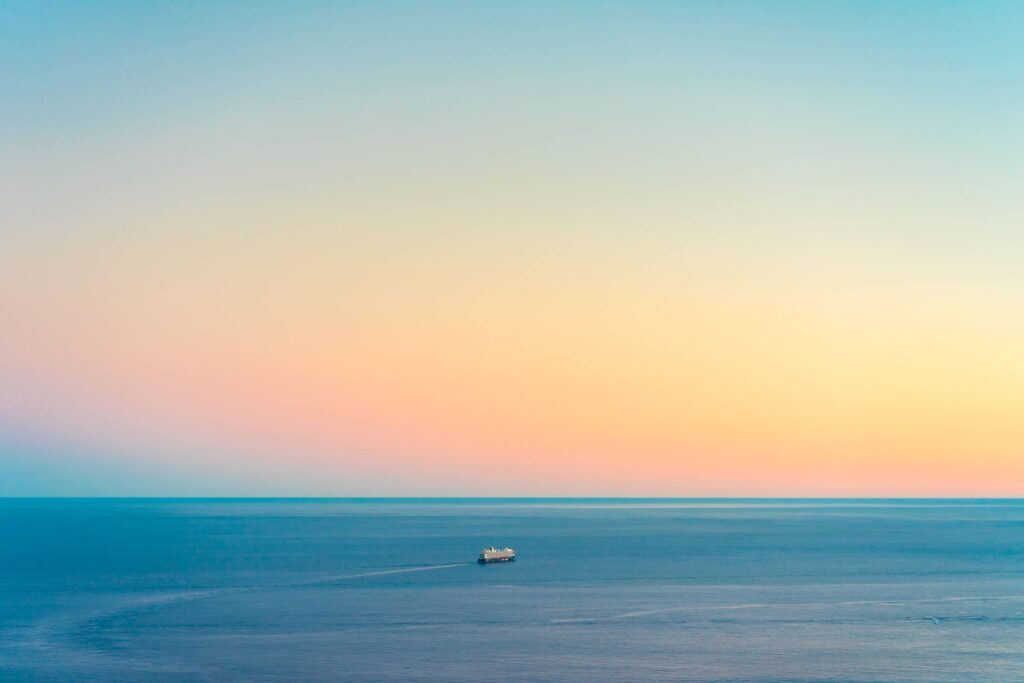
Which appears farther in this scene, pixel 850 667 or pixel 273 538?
pixel 273 538

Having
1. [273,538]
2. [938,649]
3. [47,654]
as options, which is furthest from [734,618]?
[273,538]

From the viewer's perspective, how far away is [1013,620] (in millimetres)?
75938

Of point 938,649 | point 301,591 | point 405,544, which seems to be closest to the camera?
point 938,649

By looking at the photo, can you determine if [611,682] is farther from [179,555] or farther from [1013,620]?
[179,555]

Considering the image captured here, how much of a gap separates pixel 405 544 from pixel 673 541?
146 feet

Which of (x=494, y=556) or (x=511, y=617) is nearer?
(x=511, y=617)

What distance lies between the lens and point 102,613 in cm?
7956

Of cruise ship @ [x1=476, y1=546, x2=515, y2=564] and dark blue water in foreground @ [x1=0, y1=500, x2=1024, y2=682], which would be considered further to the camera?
cruise ship @ [x1=476, y1=546, x2=515, y2=564]

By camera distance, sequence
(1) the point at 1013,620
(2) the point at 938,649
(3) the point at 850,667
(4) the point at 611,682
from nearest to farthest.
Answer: (4) the point at 611,682 < (3) the point at 850,667 < (2) the point at 938,649 < (1) the point at 1013,620

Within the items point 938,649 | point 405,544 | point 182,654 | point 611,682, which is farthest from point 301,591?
point 405,544

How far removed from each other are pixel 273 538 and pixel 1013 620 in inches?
5377

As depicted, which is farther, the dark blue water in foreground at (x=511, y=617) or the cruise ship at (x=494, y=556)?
Result: the cruise ship at (x=494, y=556)

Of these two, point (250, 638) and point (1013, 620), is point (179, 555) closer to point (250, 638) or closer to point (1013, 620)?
point (250, 638)

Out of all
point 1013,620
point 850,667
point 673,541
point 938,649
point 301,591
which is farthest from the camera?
point 673,541
